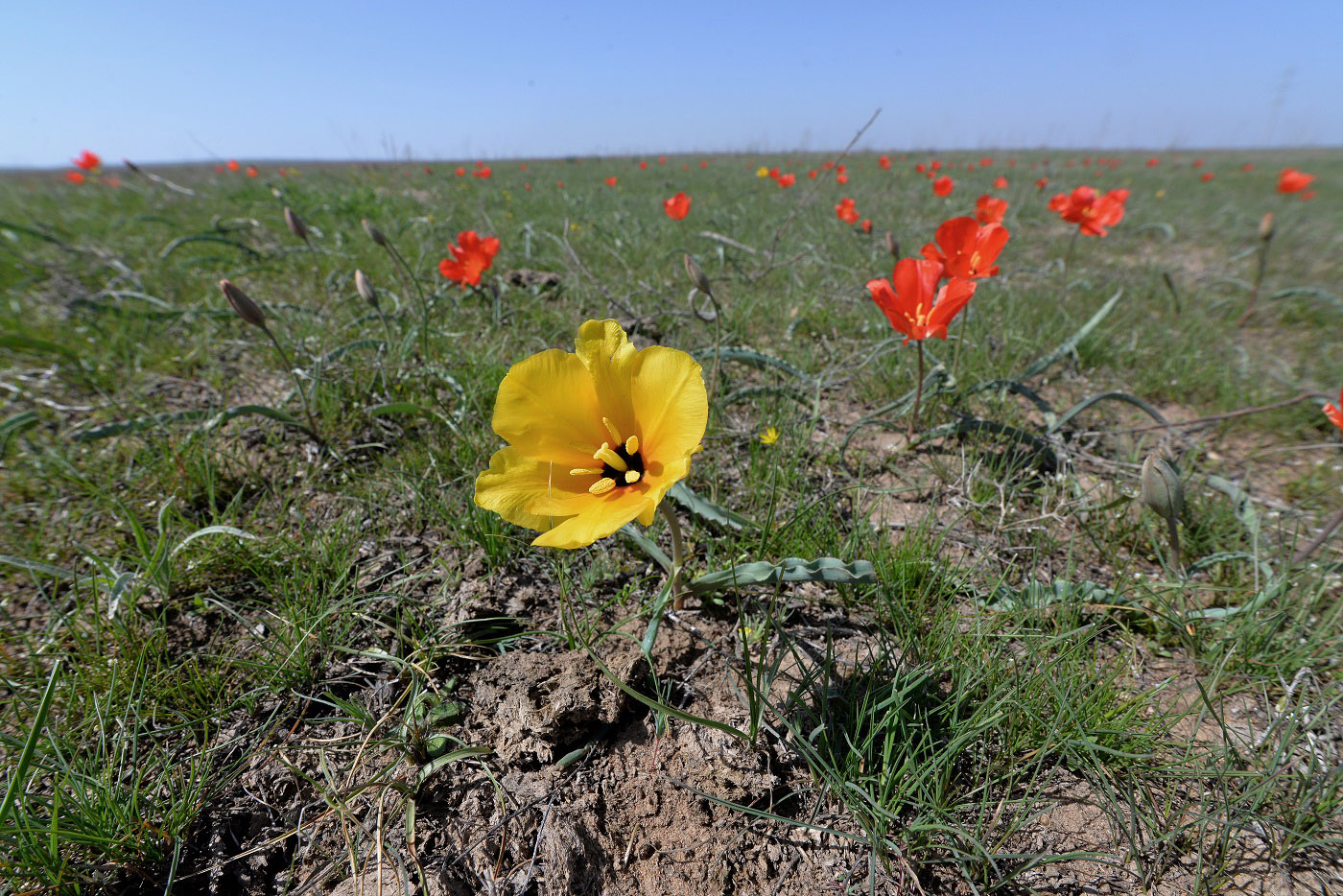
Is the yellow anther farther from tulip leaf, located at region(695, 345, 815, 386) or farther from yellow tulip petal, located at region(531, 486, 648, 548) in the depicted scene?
tulip leaf, located at region(695, 345, 815, 386)

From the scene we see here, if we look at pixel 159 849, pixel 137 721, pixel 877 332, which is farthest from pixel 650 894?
pixel 877 332

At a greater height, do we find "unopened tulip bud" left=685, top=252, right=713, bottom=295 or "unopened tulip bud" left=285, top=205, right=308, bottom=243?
"unopened tulip bud" left=285, top=205, right=308, bottom=243

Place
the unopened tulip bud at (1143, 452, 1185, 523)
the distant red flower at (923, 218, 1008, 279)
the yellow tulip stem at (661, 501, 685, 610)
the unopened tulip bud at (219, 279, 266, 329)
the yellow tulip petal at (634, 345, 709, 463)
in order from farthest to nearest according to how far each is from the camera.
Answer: the distant red flower at (923, 218, 1008, 279) < the unopened tulip bud at (219, 279, 266, 329) < the unopened tulip bud at (1143, 452, 1185, 523) < the yellow tulip stem at (661, 501, 685, 610) < the yellow tulip petal at (634, 345, 709, 463)

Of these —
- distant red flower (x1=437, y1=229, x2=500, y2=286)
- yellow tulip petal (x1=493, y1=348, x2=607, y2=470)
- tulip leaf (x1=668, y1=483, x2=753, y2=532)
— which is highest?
distant red flower (x1=437, y1=229, x2=500, y2=286)

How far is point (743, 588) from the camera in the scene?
59.2 inches

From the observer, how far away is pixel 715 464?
1.95 meters

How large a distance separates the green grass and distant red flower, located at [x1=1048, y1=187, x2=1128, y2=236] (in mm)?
530

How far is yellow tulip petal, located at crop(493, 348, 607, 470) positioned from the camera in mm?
1044

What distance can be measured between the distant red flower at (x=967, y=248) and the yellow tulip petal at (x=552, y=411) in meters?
1.63

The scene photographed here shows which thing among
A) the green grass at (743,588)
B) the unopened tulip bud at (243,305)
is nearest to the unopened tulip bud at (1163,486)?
the green grass at (743,588)

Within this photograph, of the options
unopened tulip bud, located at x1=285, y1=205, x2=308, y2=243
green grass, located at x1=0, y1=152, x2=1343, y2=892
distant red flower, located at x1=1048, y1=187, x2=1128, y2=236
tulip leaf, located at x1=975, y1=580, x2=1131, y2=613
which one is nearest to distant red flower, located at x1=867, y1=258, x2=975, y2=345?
green grass, located at x1=0, y1=152, x2=1343, y2=892

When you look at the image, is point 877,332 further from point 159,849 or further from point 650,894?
point 159,849

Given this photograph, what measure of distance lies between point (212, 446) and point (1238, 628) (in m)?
3.10

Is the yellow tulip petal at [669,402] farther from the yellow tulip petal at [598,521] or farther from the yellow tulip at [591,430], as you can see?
the yellow tulip petal at [598,521]
